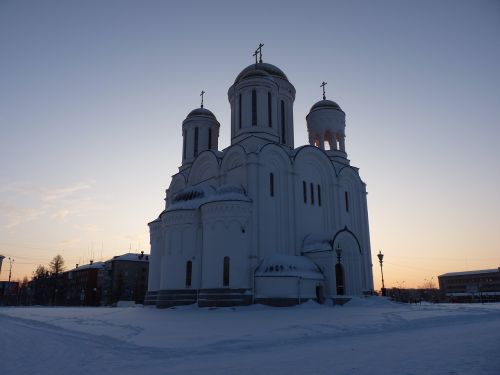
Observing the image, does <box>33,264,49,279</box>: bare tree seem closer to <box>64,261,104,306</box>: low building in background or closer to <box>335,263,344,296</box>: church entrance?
<box>64,261,104,306</box>: low building in background

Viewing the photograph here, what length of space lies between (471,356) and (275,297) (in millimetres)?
16784

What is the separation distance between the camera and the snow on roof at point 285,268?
2370 centimetres

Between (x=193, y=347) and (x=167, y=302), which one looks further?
(x=167, y=302)

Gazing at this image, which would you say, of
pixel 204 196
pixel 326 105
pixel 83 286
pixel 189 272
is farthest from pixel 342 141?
pixel 83 286

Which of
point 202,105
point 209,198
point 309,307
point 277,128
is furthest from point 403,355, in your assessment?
point 202,105

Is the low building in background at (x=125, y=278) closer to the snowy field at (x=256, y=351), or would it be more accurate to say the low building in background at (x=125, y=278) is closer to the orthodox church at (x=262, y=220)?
the orthodox church at (x=262, y=220)

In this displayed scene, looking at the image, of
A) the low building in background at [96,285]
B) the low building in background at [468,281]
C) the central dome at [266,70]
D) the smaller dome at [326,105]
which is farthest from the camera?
the low building in background at [468,281]

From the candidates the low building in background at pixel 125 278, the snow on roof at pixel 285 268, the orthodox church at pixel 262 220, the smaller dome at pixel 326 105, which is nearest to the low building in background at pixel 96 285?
the low building in background at pixel 125 278

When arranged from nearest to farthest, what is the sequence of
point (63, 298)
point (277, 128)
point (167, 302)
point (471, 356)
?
point (471, 356)
point (167, 302)
point (277, 128)
point (63, 298)

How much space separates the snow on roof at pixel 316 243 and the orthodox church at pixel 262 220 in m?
0.07

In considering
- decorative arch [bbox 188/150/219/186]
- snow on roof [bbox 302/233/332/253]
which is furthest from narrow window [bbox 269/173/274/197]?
decorative arch [bbox 188/150/219/186]

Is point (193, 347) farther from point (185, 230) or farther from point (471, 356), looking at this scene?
point (185, 230)

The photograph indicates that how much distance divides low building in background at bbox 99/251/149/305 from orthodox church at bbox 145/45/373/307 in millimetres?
32828

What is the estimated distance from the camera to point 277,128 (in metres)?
30.8
